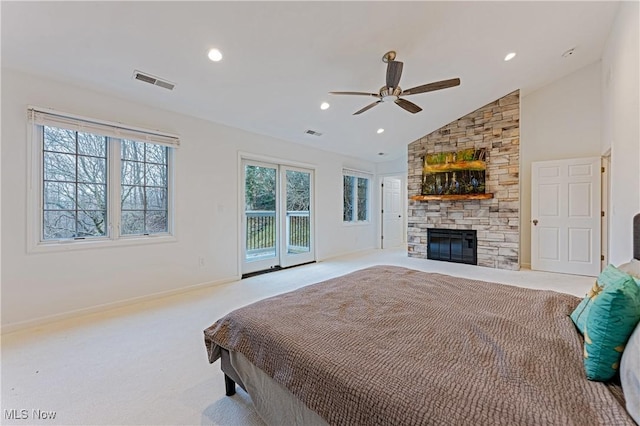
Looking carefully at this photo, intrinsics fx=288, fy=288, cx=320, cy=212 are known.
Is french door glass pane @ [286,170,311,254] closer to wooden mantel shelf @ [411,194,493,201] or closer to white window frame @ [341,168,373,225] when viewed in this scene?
white window frame @ [341,168,373,225]

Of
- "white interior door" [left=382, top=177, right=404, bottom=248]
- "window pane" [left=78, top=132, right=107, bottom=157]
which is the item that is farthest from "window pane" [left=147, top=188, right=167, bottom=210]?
"white interior door" [left=382, top=177, right=404, bottom=248]

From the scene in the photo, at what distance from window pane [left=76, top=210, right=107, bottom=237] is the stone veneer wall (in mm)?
5644

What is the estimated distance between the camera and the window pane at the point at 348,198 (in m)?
6.90

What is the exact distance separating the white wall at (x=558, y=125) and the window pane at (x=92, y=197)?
6.54 meters

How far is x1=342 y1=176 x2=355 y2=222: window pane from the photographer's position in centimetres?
690

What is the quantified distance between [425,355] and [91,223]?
3680 mm

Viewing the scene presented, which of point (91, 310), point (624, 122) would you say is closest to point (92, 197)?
point (91, 310)

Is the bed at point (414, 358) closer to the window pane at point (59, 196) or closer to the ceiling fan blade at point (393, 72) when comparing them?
the ceiling fan blade at point (393, 72)

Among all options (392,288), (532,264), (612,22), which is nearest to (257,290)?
(392,288)

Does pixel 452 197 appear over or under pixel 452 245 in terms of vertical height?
over

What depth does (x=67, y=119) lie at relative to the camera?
2934 mm

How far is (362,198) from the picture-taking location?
7.53m

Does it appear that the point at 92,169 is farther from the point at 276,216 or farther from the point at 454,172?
the point at 454,172

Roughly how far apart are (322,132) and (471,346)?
4456 millimetres
